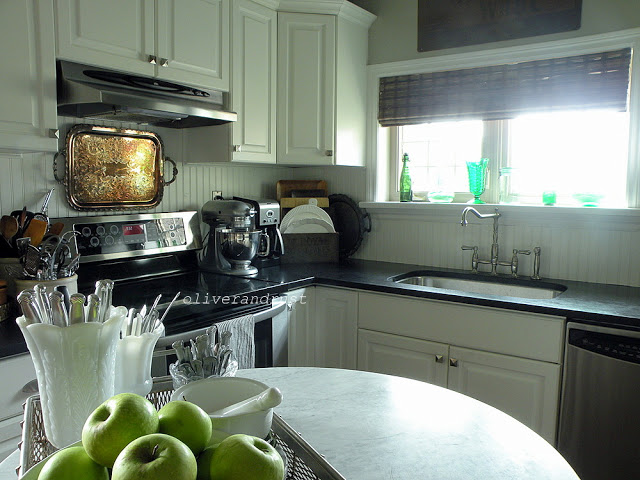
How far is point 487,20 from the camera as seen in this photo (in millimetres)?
2848

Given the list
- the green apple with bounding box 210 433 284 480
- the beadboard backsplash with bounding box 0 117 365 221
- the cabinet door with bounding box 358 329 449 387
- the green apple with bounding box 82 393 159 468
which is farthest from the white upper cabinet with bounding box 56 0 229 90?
the green apple with bounding box 210 433 284 480

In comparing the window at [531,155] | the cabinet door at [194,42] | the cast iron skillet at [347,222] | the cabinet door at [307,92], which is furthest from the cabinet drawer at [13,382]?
the window at [531,155]

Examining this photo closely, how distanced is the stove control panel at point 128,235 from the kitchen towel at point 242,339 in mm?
743

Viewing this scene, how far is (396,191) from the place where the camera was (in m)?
3.35

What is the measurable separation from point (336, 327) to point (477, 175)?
3.60 ft

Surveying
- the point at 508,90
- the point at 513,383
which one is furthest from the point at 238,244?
the point at 508,90

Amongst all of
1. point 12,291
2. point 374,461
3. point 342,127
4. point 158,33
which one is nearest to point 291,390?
point 374,461

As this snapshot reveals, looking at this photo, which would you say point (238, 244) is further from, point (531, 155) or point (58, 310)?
point (58, 310)

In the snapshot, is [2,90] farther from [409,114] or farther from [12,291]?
[409,114]

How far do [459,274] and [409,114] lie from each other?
0.94m

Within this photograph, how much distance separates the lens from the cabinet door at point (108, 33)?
6.61 feet

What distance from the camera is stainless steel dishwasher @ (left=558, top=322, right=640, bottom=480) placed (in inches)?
76.9

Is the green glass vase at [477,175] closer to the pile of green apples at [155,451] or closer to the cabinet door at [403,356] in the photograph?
the cabinet door at [403,356]

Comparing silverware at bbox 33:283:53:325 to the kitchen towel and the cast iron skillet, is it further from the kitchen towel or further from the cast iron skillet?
the cast iron skillet
